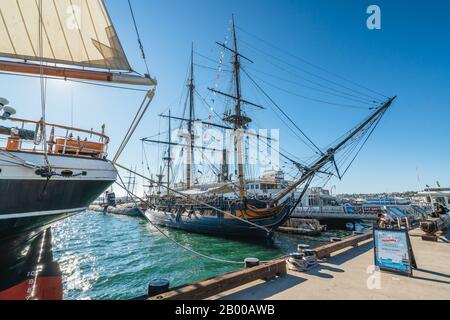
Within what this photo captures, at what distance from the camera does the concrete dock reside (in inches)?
140

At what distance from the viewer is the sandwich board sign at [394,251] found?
14.7ft

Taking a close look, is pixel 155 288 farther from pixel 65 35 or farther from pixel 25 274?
pixel 65 35

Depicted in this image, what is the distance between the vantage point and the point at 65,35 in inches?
273

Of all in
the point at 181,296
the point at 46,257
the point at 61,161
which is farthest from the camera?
the point at 46,257

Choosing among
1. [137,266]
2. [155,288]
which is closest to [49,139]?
[155,288]

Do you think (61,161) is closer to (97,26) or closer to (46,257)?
(97,26)

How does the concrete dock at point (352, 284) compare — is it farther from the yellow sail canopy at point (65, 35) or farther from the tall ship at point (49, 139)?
the yellow sail canopy at point (65, 35)

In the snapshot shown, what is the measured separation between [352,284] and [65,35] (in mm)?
10739

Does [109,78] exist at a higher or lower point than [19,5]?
lower

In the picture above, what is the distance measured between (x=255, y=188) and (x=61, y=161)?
95.5ft

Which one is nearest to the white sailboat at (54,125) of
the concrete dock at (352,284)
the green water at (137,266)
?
the green water at (137,266)

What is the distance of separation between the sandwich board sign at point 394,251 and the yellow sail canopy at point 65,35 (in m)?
8.93

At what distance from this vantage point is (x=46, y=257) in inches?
359

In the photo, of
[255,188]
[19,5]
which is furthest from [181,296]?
[255,188]
